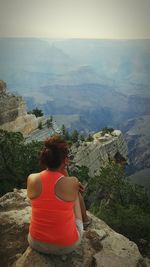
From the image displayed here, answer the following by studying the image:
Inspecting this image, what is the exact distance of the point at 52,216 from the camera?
9.50ft

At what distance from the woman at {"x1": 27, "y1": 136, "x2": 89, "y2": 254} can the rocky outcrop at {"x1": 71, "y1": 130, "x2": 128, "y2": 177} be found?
1286 cm

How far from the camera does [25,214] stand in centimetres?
382

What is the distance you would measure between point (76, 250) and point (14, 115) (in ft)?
49.1

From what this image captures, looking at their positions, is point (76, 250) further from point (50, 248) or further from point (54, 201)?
point (54, 201)

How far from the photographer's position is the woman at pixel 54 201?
9.36ft

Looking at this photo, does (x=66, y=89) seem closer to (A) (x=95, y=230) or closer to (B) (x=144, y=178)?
(B) (x=144, y=178)

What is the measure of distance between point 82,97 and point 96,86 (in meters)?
2.49

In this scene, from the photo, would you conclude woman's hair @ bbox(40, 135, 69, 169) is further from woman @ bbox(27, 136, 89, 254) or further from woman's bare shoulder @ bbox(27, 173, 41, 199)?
woman's bare shoulder @ bbox(27, 173, 41, 199)

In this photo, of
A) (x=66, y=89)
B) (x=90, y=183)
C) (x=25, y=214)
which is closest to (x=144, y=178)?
(x=90, y=183)

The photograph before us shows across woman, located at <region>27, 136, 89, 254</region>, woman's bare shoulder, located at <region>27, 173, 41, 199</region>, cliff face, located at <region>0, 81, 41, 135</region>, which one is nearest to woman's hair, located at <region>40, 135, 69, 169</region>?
woman, located at <region>27, 136, 89, 254</region>

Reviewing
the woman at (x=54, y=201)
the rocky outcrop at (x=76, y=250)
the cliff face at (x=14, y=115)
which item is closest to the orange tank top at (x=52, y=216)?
the woman at (x=54, y=201)

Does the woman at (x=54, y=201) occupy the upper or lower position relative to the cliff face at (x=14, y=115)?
upper

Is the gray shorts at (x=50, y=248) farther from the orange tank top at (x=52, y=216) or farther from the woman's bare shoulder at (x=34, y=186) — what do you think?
the woman's bare shoulder at (x=34, y=186)

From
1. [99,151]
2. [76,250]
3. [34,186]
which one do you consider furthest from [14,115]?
[34,186]
